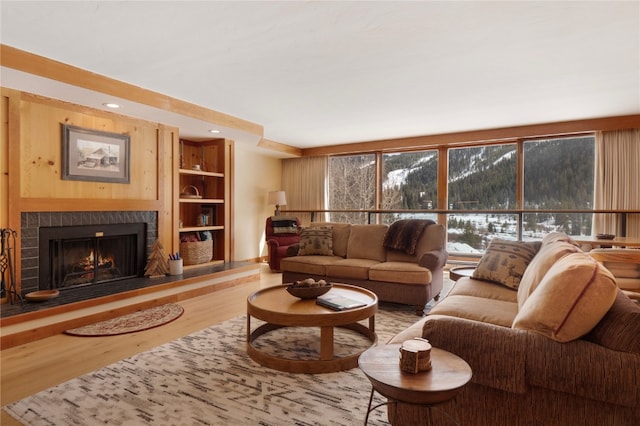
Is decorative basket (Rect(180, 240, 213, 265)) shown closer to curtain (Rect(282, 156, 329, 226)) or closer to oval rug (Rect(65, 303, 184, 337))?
oval rug (Rect(65, 303, 184, 337))

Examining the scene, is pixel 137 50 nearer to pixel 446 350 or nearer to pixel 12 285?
pixel 12 285

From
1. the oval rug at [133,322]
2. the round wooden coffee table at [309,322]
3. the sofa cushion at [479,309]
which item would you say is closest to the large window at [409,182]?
the sofa cushion at [479,309]

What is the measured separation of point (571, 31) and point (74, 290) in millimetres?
4967

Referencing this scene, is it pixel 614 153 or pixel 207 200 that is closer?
pixel 614 153

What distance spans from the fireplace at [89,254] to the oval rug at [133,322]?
0.85 metres

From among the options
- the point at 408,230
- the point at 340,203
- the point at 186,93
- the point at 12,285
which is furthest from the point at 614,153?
the point at 12,285

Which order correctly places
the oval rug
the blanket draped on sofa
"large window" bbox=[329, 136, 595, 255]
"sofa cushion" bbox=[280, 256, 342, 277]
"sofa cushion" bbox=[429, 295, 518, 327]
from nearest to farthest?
"sofa cushion" bbox=[429, 295, 518, 327] → the oval rug → the blanket draped on sofa → "sofa cushion" bbox=[280, 256, 342, 277] → "large window" bbox=[329, 136, 595, 255]

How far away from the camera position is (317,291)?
2.80 m

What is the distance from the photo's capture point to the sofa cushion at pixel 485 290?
2.67 metres

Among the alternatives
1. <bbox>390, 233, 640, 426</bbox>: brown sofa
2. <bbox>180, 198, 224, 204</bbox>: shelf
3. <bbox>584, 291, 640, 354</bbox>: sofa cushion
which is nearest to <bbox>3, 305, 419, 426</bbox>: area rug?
<bbox>390, 233, 640, 426</bbox>: brown sofa

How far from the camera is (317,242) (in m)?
4.75

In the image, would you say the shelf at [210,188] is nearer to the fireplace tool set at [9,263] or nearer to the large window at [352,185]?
the large window at [352,185]

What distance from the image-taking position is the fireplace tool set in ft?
10.7

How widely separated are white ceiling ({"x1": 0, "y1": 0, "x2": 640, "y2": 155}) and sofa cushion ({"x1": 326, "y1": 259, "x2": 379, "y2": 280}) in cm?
187
